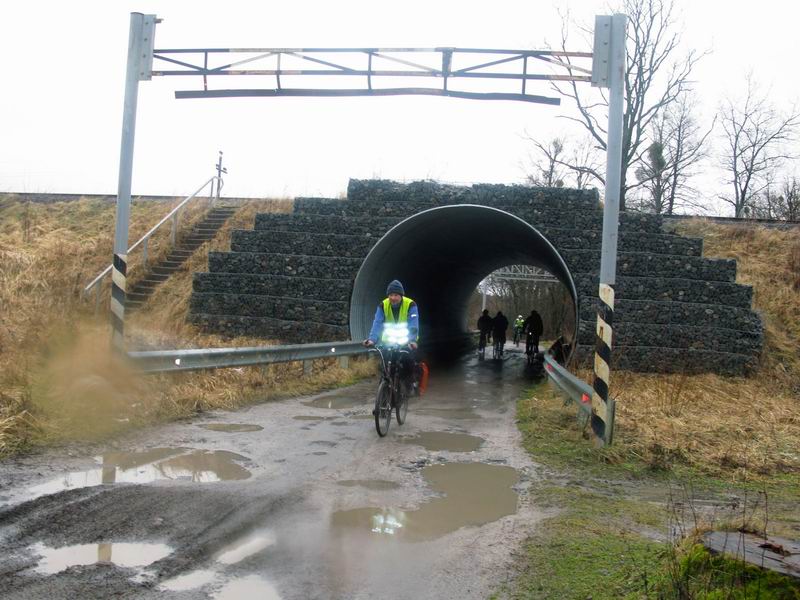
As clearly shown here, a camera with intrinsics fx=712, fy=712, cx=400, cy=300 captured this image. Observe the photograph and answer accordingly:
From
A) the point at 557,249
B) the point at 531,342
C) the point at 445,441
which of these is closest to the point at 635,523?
the point at 445,441

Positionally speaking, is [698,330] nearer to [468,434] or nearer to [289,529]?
[468,434]

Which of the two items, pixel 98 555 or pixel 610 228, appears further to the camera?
pixel 610 228

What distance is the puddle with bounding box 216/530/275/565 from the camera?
13.7ft

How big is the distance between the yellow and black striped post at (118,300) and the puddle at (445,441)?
3.94m

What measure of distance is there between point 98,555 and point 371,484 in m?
2.57

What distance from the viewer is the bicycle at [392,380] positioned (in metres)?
8.65

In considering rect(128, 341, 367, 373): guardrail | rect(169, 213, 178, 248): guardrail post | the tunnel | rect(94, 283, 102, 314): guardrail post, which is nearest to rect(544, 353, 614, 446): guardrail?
rect(128, 341, 367, 373): guardrail

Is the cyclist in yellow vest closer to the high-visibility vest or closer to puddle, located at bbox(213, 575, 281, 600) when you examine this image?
the high-visibility vest

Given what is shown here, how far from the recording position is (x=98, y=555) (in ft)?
13.3

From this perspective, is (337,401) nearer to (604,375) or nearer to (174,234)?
(604,375)

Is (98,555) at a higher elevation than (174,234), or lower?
lower

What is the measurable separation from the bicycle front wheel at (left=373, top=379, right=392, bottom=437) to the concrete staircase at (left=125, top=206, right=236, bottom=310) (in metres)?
12.3

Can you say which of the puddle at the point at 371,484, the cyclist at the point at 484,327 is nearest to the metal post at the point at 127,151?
the puddle at the point at 371,484

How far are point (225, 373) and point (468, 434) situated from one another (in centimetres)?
435
